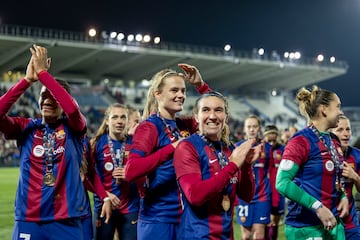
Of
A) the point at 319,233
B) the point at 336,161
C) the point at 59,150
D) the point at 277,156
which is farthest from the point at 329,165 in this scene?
the point at 277,156

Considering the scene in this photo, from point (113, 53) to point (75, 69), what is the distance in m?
3.41

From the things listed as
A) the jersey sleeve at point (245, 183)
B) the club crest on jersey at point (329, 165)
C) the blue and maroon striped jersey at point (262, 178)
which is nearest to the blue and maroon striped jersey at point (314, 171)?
the club crest on jersey at point (329, 165)

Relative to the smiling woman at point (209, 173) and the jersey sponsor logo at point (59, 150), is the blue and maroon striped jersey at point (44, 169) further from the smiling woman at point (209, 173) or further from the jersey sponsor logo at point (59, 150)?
the smiling woman at point (209, 173)

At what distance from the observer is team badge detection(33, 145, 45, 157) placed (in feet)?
11.3

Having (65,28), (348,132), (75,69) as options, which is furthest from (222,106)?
(65,28)

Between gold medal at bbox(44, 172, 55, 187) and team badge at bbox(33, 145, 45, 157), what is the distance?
0.13 metres

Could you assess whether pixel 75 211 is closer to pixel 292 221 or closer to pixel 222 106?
pixel 222 106

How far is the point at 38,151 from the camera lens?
346 centimetres

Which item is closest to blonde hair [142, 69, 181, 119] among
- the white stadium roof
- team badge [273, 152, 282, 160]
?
team badge [273, 152, 282, 160]

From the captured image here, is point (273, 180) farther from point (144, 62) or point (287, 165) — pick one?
point (144, 62)

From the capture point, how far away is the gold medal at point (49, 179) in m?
3.45

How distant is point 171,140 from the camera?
352cm

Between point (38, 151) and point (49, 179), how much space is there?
192 mm

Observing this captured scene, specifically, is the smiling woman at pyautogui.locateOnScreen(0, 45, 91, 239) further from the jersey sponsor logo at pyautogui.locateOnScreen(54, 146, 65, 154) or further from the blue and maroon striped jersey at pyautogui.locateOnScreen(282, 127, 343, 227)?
the blue and maroon striped jersey at pyautogui.locateOnScreen(282, 127, 343, 227)
